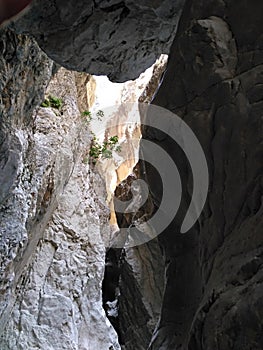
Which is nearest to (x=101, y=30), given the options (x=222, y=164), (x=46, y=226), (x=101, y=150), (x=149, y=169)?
(x=149, y=169)

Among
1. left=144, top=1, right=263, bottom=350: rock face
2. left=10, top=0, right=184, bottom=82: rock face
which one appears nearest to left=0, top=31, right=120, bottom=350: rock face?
left=10, top=0, right=184, bottom=82: rock face

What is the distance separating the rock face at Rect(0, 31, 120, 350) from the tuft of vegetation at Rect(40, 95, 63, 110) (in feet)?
0.28

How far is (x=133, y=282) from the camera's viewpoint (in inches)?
344

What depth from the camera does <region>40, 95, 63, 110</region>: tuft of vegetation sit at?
6.76 m

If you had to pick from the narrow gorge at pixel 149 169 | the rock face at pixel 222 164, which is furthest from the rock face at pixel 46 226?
the rock face at pixel 222 164

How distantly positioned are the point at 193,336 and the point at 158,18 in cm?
238

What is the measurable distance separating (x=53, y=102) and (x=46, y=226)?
191cm

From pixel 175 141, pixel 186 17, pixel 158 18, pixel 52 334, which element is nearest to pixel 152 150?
pixel 175 141

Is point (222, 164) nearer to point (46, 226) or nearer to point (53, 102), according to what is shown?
point (46, 226)

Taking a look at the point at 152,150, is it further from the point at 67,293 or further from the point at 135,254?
the point at 135,254

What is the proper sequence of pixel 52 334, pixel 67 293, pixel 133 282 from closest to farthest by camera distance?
A: pixel 52 334
pixel 67 293
pixel 133 282

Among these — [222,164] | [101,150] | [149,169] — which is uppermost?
[101,150]

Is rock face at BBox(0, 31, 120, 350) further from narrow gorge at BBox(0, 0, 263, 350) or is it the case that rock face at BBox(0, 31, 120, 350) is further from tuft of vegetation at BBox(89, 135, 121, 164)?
tuft of vegetation at BBox(89, 135, 121, 164)

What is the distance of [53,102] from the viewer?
6.82m
